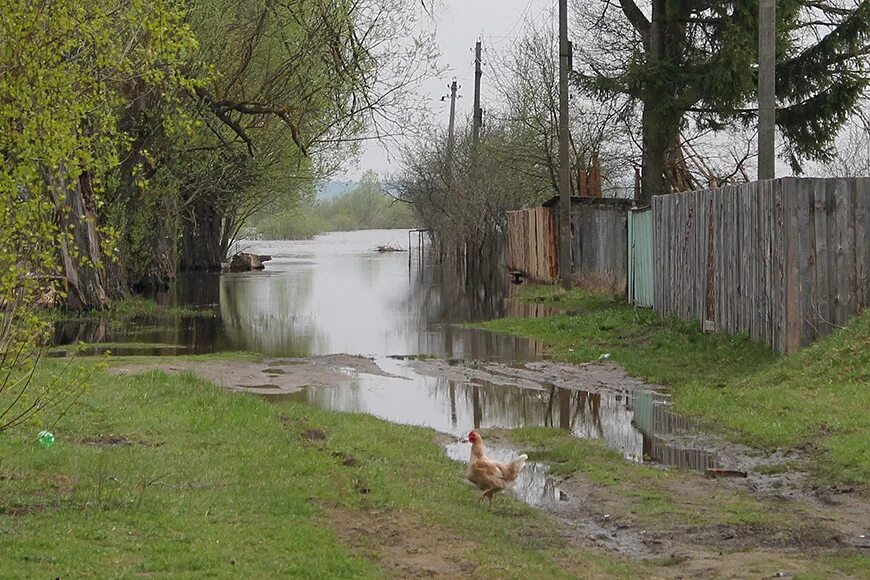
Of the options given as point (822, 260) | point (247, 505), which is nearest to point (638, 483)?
point (247, 505)

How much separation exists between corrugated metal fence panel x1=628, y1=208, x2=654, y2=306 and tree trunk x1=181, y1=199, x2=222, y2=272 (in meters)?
31.5

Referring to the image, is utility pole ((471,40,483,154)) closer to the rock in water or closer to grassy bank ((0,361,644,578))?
the rock in water

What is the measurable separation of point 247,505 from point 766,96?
11983 millimetres

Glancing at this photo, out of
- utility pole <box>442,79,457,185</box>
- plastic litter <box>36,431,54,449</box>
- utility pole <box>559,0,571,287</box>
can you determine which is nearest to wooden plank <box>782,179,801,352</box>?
plastic litter <box>36,431,54,449</box>

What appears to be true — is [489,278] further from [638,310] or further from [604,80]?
[638,310]

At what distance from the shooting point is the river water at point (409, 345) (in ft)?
46.1

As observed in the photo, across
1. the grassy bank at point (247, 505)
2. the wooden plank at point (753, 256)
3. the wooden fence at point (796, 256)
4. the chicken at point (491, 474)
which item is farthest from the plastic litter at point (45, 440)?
the wooden plank at point (753, 256)

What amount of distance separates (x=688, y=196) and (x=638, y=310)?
13.4ft

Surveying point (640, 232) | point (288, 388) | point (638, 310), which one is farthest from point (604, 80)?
point (288, 388)

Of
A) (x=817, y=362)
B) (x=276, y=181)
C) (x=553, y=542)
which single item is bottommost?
(x=553, y=542)

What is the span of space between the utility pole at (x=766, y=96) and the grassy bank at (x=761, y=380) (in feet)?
8.74

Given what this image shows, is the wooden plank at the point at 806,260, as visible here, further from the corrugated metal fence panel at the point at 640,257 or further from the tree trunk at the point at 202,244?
the tree trunk at the point at 202,244

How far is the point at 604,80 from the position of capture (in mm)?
28031

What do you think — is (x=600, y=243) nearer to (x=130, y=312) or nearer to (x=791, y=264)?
(x=130, y=312)
